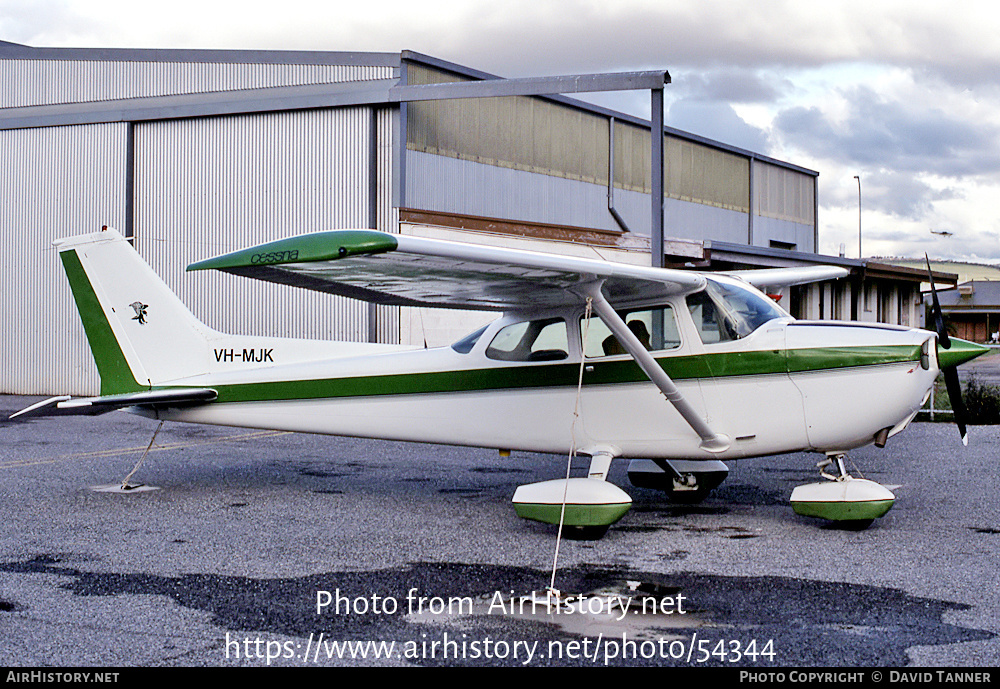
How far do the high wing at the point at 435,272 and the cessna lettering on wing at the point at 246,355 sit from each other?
1.69 m

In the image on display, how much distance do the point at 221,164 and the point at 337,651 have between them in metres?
16.3

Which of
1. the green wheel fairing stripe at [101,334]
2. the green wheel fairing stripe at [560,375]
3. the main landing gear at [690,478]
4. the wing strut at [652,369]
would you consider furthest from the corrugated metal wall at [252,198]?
the wing strut at [652,369]

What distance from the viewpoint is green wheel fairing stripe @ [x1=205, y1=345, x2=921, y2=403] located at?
22.1 feet

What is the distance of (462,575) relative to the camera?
5484mm

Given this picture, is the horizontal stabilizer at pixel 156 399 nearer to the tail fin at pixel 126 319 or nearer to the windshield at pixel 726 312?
the tail fin at pixel 126 319

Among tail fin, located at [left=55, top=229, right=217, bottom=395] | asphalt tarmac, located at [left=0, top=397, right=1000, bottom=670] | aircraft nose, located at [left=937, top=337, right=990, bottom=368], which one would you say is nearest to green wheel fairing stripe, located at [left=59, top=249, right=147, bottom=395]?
tail fin, located at [left=55, top=229, right=217, bottom=395]

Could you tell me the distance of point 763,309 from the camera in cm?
721

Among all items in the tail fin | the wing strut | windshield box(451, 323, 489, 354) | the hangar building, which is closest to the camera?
the wing strut

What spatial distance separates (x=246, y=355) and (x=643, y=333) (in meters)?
3.83

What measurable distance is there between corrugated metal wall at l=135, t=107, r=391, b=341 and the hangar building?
3cm

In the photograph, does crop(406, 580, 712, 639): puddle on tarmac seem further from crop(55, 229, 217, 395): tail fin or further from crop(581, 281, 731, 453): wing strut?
crop(55, 229, 217, 395): tail fin

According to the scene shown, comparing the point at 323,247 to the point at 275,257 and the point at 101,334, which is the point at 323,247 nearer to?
the point at 275,257

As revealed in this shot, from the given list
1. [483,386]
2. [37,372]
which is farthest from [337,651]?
[37,372]

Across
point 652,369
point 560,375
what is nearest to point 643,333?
point 652,369
